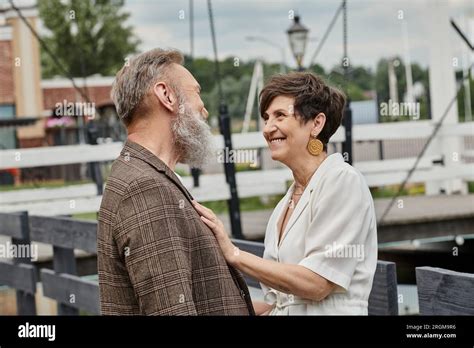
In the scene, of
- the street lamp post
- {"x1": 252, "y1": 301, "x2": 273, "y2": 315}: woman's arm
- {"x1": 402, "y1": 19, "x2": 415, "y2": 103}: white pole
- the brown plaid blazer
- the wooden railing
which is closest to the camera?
the brown plaid blazer

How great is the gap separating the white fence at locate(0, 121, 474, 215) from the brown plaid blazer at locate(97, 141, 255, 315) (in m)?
1.80

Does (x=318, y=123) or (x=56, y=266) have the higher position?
(x=56, y=266)

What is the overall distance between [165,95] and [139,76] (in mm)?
47

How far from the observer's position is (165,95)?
5.15 ft

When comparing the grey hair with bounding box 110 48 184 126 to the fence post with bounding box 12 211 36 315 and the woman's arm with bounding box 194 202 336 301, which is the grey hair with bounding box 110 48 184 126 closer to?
the woman's arm with bounding box 194 202 336 301

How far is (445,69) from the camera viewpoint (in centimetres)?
340

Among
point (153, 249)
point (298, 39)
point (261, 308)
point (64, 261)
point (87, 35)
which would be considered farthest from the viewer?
point (64, 261)

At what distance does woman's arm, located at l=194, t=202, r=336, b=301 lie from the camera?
160 cm

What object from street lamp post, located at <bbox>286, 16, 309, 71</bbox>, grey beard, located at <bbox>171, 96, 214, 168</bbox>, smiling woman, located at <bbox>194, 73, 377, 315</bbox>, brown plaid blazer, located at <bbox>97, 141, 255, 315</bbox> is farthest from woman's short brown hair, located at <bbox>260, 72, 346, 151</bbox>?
street lamp post, located at <bbox>286, 16, 309, 71</bbox>

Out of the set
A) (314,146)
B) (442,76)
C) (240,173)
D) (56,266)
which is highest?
(442,76)

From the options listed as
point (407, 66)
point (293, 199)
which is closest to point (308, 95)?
point (293, 199)

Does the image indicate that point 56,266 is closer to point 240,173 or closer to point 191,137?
point 240,173

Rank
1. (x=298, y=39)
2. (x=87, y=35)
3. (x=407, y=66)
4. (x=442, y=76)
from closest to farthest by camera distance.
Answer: (x=298, y=39) → (x=407, y=66) → (x=442, y=76) → (x=87, y=35)

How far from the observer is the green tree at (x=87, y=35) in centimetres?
345
